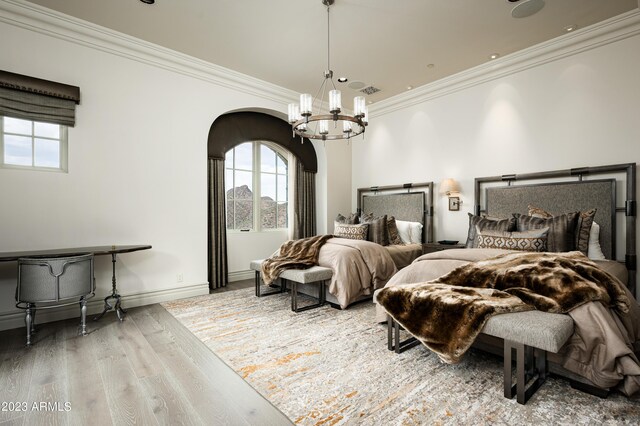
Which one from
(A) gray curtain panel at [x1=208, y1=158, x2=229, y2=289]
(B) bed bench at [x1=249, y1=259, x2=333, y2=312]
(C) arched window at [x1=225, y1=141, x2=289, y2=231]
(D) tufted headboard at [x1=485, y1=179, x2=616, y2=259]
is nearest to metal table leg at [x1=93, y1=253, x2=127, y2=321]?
(A) gray curtain panel at [x1=208, y1=158, x2=229, y2=289]

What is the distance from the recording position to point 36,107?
10.2 feet

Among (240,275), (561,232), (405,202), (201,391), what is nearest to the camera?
(201,391)

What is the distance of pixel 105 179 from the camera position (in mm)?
3549

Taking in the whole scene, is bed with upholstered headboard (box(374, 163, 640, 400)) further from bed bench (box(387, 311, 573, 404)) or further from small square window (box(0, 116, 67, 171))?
small square window (box(0, 116, 67, 171))

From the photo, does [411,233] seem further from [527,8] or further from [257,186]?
[527,8]

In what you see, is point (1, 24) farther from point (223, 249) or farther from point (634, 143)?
point (634, 143)

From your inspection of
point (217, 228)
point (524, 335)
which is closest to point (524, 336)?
point (524, 335)

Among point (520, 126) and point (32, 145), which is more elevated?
point (520, 126)

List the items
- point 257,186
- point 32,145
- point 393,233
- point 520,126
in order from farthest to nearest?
point 257,186, point 393,233, point 520,126, point 32,145

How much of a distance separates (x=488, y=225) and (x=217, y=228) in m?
3.65

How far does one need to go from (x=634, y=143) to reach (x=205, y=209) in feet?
16.4

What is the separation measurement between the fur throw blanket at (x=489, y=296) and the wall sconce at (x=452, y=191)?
7.23 ft

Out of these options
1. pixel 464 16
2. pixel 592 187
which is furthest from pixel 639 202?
pixel 464 16

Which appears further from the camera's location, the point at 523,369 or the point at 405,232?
the point at 405,232
